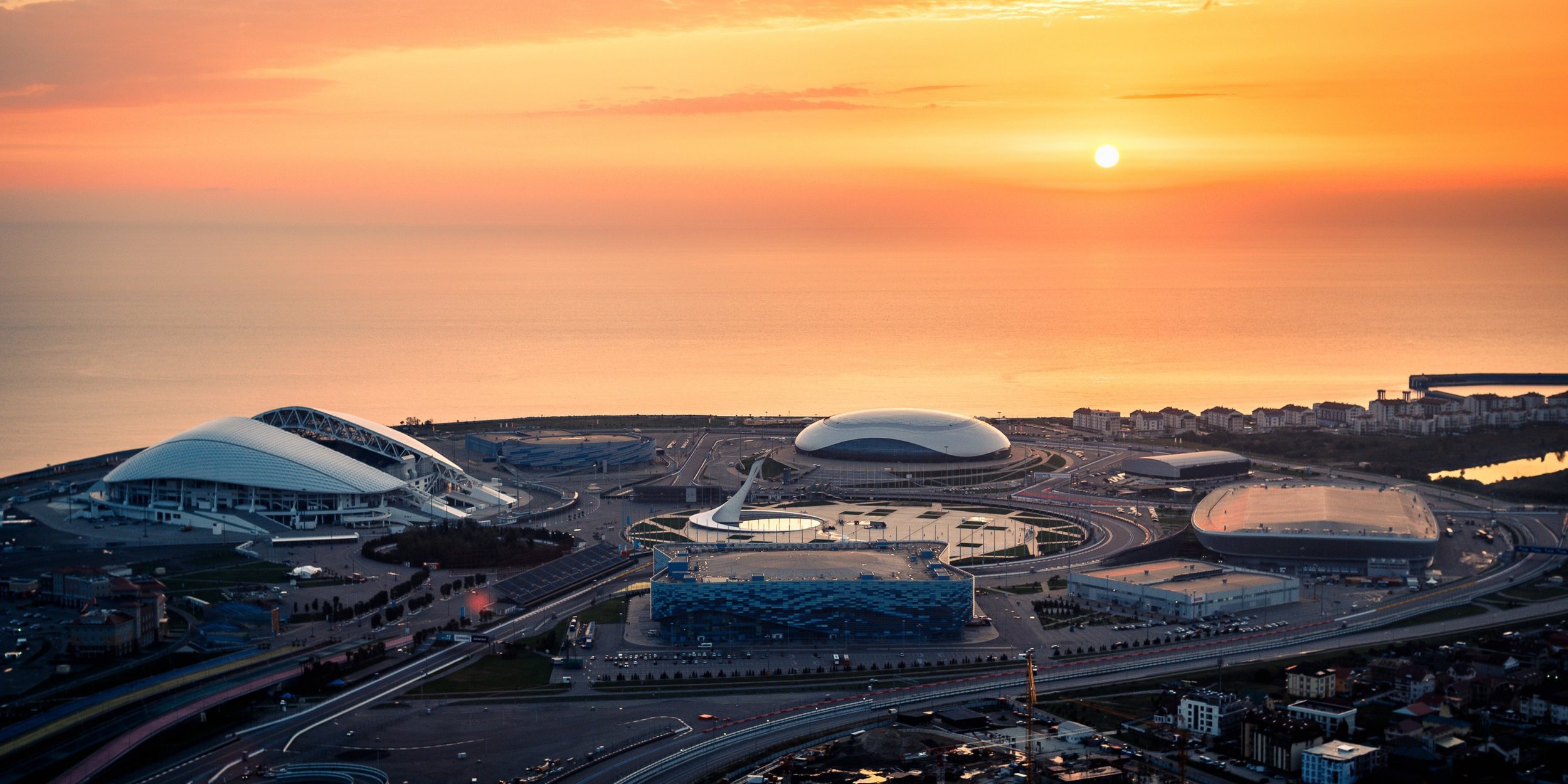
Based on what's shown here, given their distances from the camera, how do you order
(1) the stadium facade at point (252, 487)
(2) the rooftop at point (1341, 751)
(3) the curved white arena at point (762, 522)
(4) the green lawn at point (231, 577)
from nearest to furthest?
(2) the rooftop at point (1341, 751) < (4) the green lawn at point (231, 577) < (3) the curved white arena at point (762, 522) < (1) the stadium facade at point (252, 487)

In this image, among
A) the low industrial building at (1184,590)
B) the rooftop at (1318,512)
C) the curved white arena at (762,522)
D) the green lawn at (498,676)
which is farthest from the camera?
the curved white arena at (762,522)

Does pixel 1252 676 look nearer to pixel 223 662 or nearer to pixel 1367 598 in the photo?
pixel 1367 598

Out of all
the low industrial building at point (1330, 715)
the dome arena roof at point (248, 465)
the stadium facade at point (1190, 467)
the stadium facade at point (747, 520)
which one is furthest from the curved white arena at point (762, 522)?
the low industrial building at point (1330, 715)

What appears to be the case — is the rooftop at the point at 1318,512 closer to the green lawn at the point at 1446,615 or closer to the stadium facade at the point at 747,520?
the green lawn at the point at 1446,615

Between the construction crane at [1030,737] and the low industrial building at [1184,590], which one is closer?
the construction crane at [1030,737]

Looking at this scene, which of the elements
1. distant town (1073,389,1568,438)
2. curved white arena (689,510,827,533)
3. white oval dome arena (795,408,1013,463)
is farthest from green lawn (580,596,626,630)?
distant town (1073,389,1568,438)

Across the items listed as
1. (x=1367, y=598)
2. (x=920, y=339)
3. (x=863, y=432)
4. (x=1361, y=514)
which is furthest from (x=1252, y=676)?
(x=920, y=339)

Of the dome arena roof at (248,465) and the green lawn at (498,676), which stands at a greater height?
the dome arena roof at (248,465)
